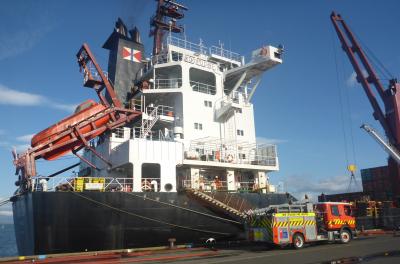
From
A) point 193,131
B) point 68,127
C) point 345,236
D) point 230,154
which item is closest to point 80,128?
point 68,127

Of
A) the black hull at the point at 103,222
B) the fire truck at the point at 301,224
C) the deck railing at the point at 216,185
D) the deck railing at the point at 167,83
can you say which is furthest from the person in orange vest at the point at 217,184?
the deck railing at the point at 167,83

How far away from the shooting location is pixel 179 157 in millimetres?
20219

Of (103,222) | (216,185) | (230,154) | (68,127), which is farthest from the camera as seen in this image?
(230,154)

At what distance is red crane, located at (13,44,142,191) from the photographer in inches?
728

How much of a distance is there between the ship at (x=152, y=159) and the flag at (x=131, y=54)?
0.07 metres

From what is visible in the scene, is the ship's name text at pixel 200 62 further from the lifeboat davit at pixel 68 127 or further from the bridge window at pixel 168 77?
the lifeboat davit at pixel 68 127

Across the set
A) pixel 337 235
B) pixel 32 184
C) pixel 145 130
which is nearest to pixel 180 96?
pixel 145 130

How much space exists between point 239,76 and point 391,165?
53.7 feet

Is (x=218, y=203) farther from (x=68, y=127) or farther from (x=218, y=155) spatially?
(x=68, y=127)

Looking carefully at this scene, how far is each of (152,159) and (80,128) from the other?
4721 millimetres

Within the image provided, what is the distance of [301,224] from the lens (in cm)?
1666

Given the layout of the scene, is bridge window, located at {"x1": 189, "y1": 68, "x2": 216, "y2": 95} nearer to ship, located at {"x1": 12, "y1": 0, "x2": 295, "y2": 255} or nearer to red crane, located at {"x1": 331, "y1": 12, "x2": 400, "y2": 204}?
ship, located at {"x1": 12, "y1": 0, "x2": 295, "y2": 255}

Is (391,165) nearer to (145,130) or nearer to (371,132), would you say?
(371,132)

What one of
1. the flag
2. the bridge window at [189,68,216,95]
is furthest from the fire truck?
the flag
